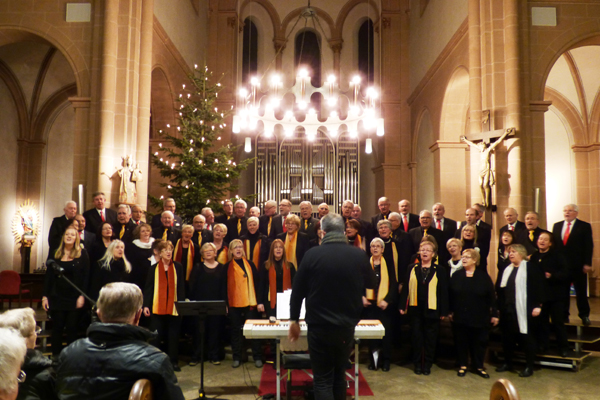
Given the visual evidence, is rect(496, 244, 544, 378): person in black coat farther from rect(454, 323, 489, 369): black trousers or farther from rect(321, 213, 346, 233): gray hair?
rect(321, 213, 346, 233): gray hair

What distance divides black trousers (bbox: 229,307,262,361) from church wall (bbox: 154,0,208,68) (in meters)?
6.19

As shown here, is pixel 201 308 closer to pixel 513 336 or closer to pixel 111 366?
pixel 111 366

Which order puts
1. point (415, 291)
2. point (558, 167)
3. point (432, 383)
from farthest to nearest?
point (558, 167)
point (415, 291)
point (432, 383)

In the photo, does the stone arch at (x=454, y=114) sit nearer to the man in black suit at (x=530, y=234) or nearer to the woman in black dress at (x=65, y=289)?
the man in black suit at (x=530, y=234)

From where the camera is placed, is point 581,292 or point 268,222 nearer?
point 581,292

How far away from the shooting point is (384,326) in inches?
234

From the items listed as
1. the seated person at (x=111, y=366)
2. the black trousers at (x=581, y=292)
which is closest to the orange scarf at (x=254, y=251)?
the black trousers at (x=581, y=292)

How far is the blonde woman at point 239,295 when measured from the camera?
5906mm

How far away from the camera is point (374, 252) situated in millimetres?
5902

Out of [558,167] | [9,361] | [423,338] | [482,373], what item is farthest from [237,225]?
[558,167]

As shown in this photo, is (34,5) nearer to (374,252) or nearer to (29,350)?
(374,252)

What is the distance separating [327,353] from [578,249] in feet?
14.8

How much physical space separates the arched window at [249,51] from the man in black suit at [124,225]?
30.0ft

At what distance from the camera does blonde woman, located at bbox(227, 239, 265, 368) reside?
5.91m
